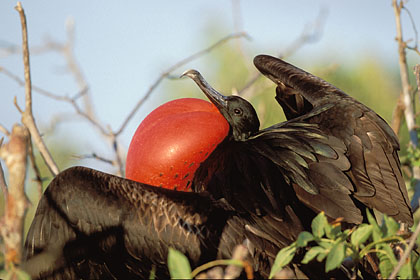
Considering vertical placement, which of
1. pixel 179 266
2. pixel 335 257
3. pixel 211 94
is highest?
pixel 211 94

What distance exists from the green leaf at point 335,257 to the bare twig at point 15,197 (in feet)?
3.01

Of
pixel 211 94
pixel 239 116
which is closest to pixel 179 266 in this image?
pixel 239 116

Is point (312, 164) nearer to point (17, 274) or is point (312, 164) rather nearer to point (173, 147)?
point (173, 147)

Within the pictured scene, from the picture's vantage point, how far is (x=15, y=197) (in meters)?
1.85

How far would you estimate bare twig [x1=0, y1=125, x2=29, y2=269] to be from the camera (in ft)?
6.02

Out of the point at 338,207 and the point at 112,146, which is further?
the point at 112,146

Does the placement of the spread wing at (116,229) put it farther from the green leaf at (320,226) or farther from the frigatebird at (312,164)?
the green leaf at (320,226)

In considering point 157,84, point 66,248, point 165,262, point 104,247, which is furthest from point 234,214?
point 157,84

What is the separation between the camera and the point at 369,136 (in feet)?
12.0

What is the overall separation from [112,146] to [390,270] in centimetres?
253

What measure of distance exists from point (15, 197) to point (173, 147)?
4.77 feet

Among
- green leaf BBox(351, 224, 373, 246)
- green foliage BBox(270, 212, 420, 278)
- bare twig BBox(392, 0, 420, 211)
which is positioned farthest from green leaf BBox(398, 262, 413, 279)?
bare twig BBox(392, 0, 420, 211)

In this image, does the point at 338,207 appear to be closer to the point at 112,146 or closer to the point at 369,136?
the point at 369,136

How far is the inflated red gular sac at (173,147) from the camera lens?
3.25m
